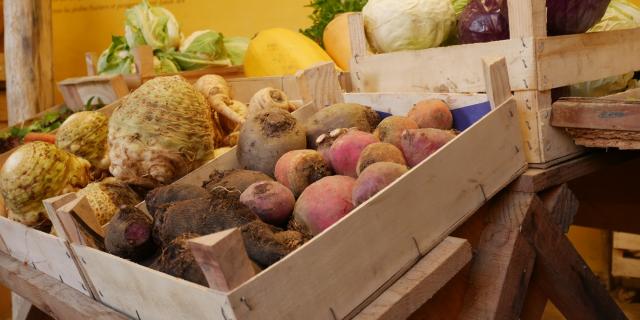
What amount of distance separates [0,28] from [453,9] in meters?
3.89

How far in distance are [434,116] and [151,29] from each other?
90.5 inches

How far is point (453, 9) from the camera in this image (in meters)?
1.76

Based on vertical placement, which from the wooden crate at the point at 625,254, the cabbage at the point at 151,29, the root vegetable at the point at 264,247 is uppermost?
the cabbage at the point at 151,29

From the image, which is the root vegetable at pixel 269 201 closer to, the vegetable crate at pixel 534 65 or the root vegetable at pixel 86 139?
the vegetable crate at pixel 534 65

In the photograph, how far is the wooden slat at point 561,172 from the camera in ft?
4.54

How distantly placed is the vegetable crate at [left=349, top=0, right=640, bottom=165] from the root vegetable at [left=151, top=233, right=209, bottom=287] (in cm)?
76

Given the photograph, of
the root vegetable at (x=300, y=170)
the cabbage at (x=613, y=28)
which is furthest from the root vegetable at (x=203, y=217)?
the cabbage at (x=613, y=28)

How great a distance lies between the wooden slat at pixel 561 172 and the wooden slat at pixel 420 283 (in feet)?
0.92

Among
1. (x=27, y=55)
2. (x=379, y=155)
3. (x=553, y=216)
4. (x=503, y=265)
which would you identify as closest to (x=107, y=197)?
(x=379, y=155)

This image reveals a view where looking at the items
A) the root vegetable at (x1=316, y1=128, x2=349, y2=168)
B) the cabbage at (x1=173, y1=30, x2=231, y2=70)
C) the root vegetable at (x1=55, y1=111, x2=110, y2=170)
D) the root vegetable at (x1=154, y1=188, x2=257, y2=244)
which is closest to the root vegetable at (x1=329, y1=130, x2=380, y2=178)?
the root vegetable at (x1=316, y1=128, x2=349, y2=168)

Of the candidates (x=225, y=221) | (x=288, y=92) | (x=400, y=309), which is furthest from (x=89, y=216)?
(x=288, y=92)

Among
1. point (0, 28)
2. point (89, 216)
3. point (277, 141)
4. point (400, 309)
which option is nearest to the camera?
point (400, 309)

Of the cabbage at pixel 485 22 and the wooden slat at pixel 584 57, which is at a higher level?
the cabbage at pixel 485 22

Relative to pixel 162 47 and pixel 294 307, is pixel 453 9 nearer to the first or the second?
pixel 294 307
